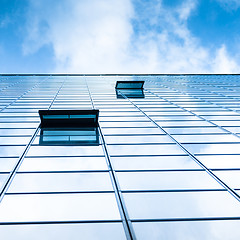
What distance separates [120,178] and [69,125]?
6621 millimetres

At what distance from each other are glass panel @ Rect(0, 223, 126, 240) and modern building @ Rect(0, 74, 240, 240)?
2cm

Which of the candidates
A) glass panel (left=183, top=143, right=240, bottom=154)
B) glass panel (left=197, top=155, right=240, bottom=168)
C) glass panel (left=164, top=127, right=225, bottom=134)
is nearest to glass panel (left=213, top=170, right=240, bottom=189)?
glass panel (left=197, top=155, right=240, bottom=168)

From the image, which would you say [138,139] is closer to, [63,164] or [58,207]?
[63,164]

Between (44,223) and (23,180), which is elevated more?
(23,180)

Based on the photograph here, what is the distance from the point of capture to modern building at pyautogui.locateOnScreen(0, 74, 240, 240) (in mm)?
6531

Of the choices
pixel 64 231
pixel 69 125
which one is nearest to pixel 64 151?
pixel 69 125

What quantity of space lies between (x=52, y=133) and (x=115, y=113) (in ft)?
18.7

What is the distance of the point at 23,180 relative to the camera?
27.8 ft

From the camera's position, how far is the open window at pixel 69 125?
12.9 meters

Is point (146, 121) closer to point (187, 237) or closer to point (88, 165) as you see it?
point (88, 165)

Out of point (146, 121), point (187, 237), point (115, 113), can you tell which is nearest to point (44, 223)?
point (187, 237)

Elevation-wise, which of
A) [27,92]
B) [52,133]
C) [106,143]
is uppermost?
[27,92]

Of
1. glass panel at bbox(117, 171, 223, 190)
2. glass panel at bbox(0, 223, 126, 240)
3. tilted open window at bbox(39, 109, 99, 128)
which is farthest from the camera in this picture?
tilted open window at bbox(39, 109, 99, 128)

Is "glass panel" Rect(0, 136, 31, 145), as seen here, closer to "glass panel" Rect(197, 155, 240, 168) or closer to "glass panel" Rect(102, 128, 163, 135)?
"glass panel" Rect(102, 128, 163, 135)
